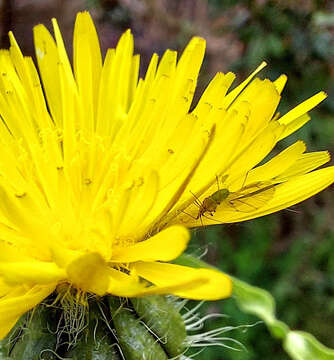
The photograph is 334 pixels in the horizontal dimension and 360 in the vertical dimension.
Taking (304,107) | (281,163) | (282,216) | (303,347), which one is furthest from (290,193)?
(282,216)

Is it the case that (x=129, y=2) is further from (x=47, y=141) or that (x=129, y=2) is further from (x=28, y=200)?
(x=28, y=200)

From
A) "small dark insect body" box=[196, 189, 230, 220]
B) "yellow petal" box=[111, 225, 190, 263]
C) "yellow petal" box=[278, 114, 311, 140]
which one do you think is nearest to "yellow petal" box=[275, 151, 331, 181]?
"yellow petal" box=[278, 114, 311, 140]

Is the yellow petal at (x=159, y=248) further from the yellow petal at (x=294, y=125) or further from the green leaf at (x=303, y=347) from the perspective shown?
the green leaf at (x=303, y=347)

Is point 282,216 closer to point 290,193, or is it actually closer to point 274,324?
point 274,324

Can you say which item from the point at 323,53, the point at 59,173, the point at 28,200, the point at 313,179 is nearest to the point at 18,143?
the point at 59,173

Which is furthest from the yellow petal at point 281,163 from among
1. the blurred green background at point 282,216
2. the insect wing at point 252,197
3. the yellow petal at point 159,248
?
the blurred green background at point 282,216
